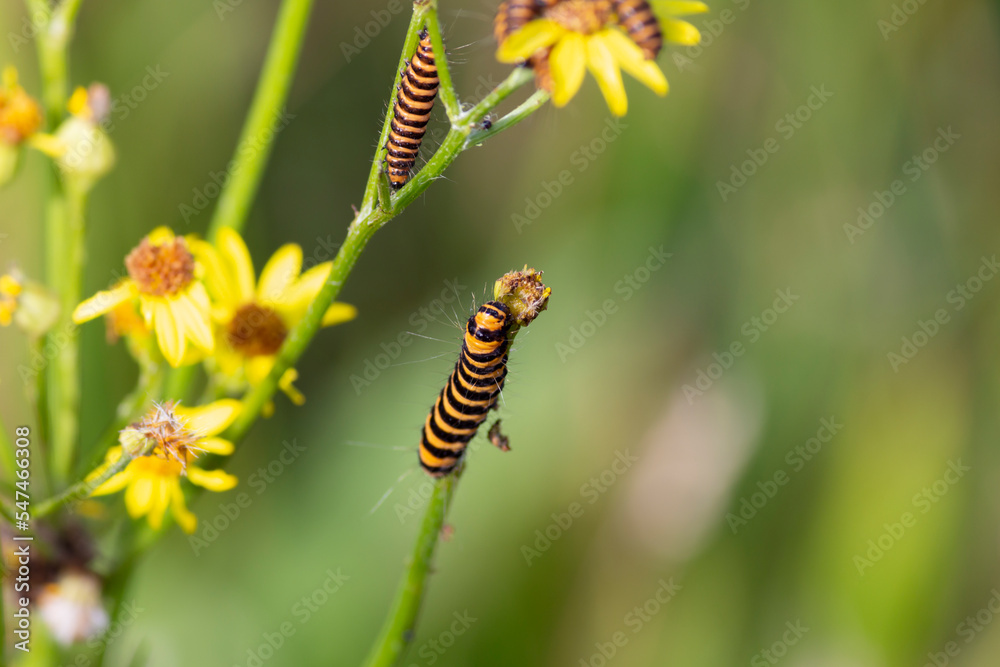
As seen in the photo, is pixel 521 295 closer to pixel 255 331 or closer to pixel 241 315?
pixel 255 331

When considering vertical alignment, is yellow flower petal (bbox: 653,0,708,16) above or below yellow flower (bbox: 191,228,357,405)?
below

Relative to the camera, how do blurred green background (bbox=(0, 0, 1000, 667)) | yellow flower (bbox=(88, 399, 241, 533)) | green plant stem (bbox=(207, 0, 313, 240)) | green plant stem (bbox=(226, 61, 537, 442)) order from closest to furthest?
green plant stem (bbox=(226, 61, 537, 442)), yellow flower (bbox=(88, 399, 241, 533)), green plant stem (bbox=(207, 0, 313, 240)), blurred green background (bbox=(0, 0, 1000, 667))

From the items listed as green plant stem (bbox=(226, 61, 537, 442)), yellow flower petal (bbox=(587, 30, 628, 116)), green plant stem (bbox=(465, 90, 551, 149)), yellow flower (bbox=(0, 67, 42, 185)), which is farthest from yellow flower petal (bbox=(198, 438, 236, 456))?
yellow flower petal (bbox=(587, 30, 628, 116))

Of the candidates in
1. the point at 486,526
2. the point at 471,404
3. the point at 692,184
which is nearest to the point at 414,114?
the point at 471,404

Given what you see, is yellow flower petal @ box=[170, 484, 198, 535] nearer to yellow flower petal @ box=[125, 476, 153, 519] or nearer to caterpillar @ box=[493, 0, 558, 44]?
yellow flower petal @ box=[125, 476, 153, 519]

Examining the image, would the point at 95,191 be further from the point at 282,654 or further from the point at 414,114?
the point at 414,114

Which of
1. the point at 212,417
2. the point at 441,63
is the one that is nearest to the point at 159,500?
the point at 212,417
